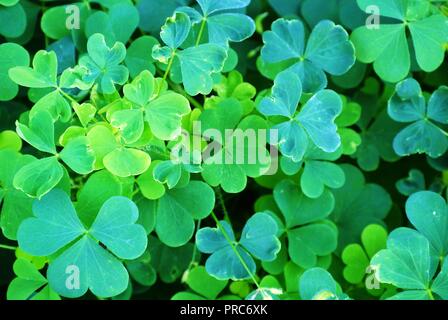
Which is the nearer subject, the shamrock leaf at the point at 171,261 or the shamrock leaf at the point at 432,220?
the shamrock leaf at the point at 432,220

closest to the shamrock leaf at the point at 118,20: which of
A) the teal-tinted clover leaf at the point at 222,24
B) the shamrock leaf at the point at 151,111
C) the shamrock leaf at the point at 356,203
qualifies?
the teal-tinted clover leaf at the point at 222,24

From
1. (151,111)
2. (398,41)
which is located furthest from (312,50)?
(151,111)

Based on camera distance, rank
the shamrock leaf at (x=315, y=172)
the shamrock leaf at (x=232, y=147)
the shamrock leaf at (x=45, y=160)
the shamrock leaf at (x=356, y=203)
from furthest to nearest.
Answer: the shamrock leaf at (x=356, y=203) < the shamrock leaf at (x=315, y=172) < the shamrock leaf at (x=232, y=147) < the shamrock leaf at (x=45, y=160)

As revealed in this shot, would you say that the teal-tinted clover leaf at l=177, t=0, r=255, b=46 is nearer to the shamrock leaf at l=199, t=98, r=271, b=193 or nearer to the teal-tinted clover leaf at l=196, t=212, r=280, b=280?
the shamrock leaf at l=199, t=98, r=271, b=193

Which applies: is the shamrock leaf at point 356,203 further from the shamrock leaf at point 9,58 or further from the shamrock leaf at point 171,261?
the shamrock leaf at point 9,58

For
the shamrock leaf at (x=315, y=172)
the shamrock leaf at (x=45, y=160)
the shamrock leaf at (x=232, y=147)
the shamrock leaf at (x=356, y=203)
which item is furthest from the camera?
the shamrock leaf at (x=356, y=203)

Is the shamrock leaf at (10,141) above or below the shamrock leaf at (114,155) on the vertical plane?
below
